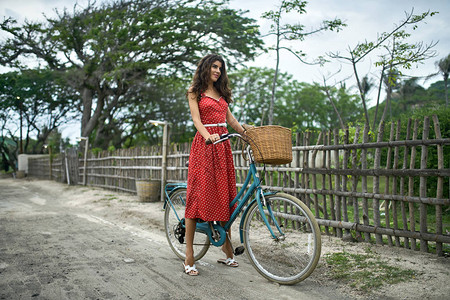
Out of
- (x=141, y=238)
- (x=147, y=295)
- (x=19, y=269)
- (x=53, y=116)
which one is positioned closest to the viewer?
(x=147, y=295)

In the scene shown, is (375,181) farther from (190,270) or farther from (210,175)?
(190,270)

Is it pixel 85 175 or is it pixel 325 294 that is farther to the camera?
pixel 85 175

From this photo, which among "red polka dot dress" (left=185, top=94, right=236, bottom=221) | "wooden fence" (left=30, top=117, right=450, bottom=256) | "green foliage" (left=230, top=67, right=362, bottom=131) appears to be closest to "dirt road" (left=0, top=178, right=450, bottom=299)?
"wooden fence" (left=30, top=117, right=450, bottom=256)

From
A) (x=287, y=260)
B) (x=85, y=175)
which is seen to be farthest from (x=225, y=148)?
(x=85, y=175)

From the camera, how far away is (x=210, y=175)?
3.25 m

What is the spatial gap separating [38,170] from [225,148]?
2491 cm

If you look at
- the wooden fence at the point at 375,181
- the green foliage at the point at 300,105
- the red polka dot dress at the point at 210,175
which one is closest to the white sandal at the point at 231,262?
the red polka dot dress at the point at 210,175

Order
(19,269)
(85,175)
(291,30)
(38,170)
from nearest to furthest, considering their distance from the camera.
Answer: (19,269)
(291,30)
(85,175)
(38,170)

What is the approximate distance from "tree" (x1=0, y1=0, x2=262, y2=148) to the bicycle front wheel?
14242mm

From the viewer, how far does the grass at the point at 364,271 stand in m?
2.89

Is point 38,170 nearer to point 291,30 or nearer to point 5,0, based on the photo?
point 5,0

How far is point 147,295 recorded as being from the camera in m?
2.70

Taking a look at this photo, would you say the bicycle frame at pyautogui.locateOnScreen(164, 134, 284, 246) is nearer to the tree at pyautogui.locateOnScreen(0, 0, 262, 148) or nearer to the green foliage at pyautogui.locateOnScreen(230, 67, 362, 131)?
the tree at pyautogui.locateOnScreen(0, 0, 262, 148)

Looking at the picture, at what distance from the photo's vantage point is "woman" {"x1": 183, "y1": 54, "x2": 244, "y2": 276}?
127 inches
